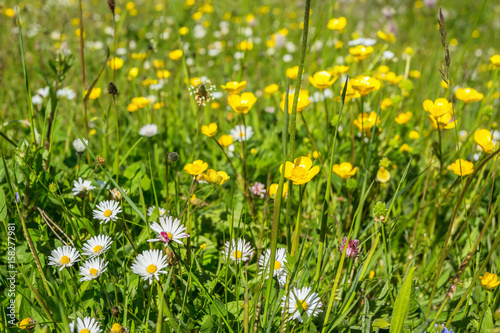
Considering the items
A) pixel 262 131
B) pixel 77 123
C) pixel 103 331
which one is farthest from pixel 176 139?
pixel 103 331

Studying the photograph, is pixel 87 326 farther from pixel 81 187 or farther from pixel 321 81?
pixel 321 81

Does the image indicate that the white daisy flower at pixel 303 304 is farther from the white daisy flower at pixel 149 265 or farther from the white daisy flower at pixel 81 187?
the white daisy flower at pixel 81 187

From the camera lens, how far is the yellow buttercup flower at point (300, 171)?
35.3 inches

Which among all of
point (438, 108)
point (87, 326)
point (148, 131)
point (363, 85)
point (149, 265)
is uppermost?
point (148, 131)

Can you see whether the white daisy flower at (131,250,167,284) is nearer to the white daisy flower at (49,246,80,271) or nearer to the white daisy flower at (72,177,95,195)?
the white daisy flower at (49,246,80,271)

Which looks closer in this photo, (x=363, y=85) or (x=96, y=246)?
(x=96, y=246)

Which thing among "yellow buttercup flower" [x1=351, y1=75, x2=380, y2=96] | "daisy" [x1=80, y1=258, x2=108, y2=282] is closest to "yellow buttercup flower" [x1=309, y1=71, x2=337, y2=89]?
"yellow buttercup flower" [x1=351, y1=75, x2=380, y2=96]

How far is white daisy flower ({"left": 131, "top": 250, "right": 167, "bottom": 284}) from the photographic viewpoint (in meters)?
0.88

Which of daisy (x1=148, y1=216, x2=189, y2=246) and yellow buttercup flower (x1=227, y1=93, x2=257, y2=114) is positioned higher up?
yellow buttercup flower (x1=227, y1=93, x2=257, y2=114)

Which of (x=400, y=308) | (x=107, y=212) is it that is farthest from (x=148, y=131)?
(x=400, y=308)

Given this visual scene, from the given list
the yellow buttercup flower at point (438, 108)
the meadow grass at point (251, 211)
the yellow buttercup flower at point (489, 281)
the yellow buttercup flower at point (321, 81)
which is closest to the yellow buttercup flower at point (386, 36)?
the meadow grass at point (251, 211)

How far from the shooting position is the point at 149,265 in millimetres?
910

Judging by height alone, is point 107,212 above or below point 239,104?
below

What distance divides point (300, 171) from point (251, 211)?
574 mm
